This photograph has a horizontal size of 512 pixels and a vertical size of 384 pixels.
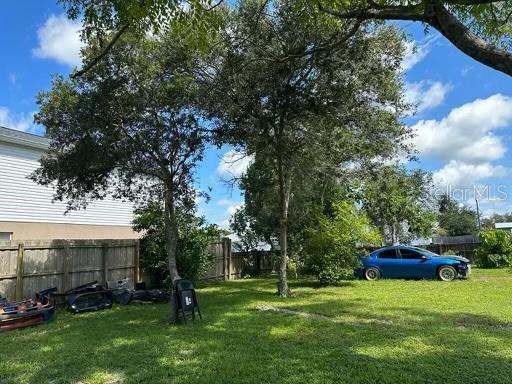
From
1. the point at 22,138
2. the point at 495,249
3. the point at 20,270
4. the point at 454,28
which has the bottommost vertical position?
the point at 20,270

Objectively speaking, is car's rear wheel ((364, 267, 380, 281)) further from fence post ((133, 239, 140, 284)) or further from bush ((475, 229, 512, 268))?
fence post ((133, 239, 140, 284))

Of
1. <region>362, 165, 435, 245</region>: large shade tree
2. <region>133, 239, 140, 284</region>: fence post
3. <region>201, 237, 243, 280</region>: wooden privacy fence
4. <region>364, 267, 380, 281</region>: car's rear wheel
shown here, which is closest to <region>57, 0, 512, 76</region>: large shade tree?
<region>133, 239, 140, 284</region>: fence post

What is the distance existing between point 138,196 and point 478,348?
881 centimetres

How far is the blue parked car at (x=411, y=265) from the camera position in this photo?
1744 centimetres

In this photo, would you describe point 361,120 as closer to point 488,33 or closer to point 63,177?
point 488,33

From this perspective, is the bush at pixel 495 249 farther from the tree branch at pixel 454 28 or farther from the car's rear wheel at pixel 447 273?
the tree branch at pixel 454 28

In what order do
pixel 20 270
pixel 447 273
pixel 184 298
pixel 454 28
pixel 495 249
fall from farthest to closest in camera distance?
pixel 495 249, pixel 447 273, pixel 20 270, pixel 184 298, pixel 454 28

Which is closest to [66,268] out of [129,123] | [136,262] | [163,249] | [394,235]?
[136,262]

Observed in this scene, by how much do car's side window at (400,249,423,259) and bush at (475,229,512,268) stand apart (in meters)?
7.00

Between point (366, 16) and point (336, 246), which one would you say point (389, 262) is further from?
point (366, 16)

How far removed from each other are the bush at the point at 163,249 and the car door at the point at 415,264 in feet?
26.4

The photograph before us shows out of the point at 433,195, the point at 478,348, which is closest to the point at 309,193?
the point at 478,348

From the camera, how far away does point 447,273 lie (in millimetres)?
17438

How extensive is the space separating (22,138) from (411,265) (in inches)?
646
